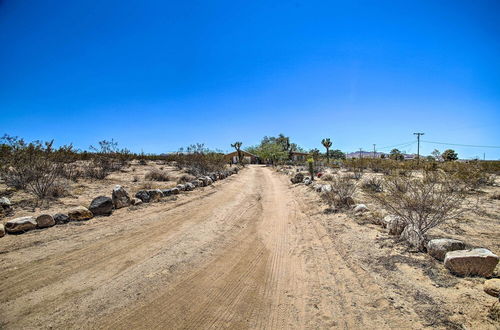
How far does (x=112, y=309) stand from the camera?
2990 mm

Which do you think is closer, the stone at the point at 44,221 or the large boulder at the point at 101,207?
the stone at the point at 44,221

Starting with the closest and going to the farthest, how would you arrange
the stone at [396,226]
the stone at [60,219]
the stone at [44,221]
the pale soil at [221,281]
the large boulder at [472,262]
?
the pale soil at [221,281]
the large boulder at [472,262]
the stone at [396,226]
the stone at [44,221]
the stone at [60,219]

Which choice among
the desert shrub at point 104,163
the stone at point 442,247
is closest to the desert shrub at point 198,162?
the desert shrub at point 104,163

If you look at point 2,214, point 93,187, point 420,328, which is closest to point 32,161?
point 93,187

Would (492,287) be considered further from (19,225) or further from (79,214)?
(19,225)

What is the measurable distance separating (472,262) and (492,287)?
506mm

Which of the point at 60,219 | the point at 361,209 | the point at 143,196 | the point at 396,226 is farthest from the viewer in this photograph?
the point at 143,196

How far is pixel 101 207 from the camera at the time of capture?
6.92 meters

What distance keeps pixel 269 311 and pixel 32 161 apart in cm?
1126

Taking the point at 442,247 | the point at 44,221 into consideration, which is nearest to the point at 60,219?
the point at 44,221

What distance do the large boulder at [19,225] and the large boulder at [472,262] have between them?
889cm

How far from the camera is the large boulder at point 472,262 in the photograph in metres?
3.42

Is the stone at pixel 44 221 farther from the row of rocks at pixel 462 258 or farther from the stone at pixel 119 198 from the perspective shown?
the row of rocks at pixel 462 258

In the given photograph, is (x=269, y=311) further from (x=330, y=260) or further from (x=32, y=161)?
(x=32, y=161)
